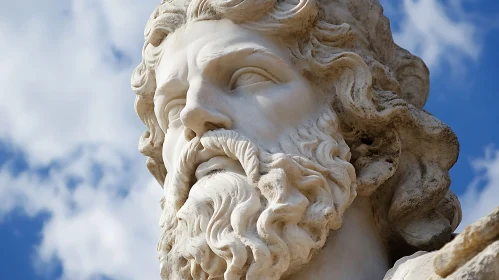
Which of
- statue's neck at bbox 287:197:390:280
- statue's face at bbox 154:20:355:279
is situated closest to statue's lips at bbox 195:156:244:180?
statue's face at bbox 154:20:355:279

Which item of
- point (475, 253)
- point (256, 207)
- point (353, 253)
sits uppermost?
point (256, 207)

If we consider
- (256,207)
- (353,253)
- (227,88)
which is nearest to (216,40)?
(227,88)

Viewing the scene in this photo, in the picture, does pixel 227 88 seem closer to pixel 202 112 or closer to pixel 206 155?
pixel 202 112

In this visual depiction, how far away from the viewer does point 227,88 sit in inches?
249

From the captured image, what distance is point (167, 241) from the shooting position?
612 cm

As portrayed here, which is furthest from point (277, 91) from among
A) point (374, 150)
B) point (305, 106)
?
point (374, 150)

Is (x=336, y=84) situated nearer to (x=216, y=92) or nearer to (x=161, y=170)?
(x=216, y=92)

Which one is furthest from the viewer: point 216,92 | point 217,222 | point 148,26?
point 148,26

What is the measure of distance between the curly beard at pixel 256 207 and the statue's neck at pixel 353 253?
0.11 meters

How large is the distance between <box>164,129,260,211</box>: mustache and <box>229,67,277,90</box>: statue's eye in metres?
0.33

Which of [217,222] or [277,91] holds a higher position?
[277,91]

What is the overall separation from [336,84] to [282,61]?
1.03 ft

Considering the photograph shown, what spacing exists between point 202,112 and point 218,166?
0.27m

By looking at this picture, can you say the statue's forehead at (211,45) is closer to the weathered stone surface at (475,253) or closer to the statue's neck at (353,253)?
the statue's neck at (353,253)
